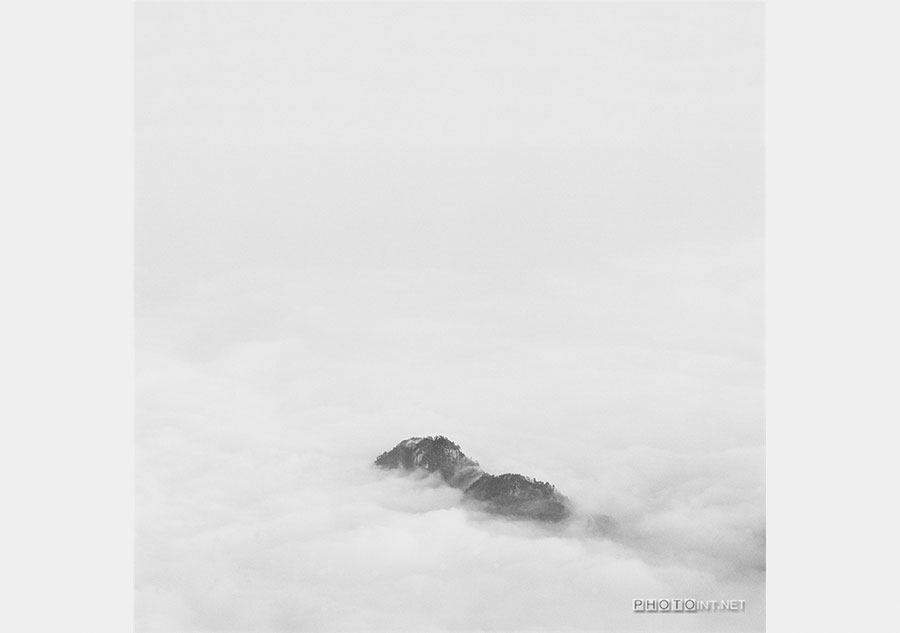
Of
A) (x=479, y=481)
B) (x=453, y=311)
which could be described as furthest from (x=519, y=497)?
(x=453, y=311)

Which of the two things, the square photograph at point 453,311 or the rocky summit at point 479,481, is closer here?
the square photograph at point 453,311

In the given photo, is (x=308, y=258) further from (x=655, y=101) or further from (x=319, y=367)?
(x=655, y=101)

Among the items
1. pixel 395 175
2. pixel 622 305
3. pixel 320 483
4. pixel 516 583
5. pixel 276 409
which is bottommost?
pixel 516 583

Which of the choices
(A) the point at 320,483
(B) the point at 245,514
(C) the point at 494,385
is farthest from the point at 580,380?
(B) the point at 245,514

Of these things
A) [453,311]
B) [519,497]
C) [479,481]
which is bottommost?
[519,497]

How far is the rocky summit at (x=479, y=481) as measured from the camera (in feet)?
30.6

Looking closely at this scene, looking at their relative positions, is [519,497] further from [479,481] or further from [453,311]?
[453,311]

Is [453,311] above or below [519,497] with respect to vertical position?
above

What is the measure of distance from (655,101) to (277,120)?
10.4 ft

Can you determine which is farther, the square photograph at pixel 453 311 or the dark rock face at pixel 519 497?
the dark rock face at pixel 519 497

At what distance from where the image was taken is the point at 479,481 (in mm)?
9398

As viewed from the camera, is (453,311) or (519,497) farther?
(453,311)

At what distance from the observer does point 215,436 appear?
946 centimetres

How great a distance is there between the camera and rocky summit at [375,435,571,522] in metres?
9.31
